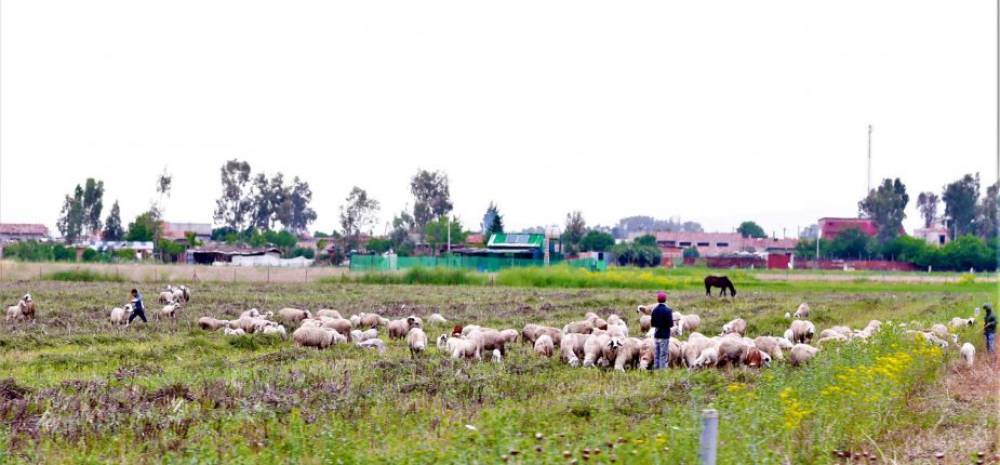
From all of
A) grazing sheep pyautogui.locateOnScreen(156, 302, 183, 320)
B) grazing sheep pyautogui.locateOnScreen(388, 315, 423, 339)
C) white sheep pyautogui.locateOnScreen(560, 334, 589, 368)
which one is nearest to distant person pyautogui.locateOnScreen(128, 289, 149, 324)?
grazing sheep pyautogui.locateOnScreen(156, 302, 183, 320)

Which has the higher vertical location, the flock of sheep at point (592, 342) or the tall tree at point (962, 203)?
the tall tree at point (962, 203)

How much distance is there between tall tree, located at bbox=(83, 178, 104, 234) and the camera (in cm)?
12850

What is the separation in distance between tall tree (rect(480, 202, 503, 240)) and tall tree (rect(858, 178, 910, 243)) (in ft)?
155

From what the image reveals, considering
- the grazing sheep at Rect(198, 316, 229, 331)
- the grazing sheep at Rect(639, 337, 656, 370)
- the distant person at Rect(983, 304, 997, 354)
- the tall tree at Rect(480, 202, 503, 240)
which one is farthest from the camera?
the tall tree at Rect(480, 202, 503, 240)

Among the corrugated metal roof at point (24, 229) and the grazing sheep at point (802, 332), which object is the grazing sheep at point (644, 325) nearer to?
the grazing sheep at point (802, 332)

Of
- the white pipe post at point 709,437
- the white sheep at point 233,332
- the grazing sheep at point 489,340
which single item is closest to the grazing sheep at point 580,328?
the grazing sheep at point 489,340

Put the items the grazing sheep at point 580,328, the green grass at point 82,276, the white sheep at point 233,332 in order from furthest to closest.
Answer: the green grass at point 82,276, the white sheep at point 233,332, the grazing sheep at point 580,328

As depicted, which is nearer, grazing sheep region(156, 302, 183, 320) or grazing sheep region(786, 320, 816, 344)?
grazing sheep region(786, 320, 816, 344)

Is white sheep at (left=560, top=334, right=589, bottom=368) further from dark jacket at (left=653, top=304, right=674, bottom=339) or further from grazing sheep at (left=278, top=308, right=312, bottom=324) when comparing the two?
grazing sheep at (left=278, top=308, right=312, bottom=324)

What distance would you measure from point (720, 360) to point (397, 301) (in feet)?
70.3

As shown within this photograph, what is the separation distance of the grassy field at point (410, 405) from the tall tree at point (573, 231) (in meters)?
114

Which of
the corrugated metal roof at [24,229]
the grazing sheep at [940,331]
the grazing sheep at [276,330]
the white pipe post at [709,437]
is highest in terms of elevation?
the corrugated metal roof at [24,229]

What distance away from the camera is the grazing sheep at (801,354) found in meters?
19.8

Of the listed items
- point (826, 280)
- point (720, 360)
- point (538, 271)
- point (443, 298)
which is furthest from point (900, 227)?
point (720, 360)
